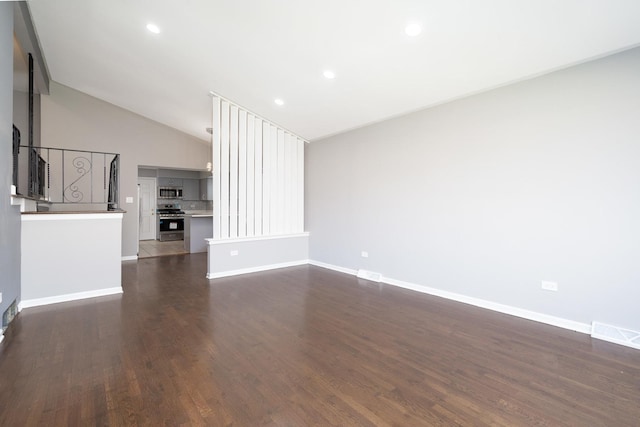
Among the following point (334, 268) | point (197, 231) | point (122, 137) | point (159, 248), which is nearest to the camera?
point (334, 268)

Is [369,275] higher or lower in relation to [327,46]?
lower

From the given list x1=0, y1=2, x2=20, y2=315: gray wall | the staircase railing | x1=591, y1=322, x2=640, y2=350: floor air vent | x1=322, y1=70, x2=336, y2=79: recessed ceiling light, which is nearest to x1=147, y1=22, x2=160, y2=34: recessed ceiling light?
x1=0, y1=2, x2=20, y2=315: gray wall

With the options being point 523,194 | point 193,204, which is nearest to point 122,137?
point 193,204

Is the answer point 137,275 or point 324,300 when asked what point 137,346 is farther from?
point 137,275

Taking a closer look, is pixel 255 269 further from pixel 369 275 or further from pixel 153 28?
pixel 153 28

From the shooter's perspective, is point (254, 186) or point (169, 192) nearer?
point (254, 186)

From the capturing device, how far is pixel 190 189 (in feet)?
34.0

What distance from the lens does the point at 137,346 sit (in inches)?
103

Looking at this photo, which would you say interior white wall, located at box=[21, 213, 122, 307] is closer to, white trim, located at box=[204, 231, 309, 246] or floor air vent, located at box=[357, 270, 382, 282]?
white trim, located at box=[204, 231, 309, 246]

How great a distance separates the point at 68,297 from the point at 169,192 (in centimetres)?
665

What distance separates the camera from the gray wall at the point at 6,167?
107 inches

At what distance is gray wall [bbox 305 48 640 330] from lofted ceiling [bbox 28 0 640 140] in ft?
1.05

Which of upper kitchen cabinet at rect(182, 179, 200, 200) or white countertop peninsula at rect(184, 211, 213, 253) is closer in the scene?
white countertop peninsula at rect(184, 211, 213, 253)

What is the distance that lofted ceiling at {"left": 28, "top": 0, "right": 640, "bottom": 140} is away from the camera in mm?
2584
